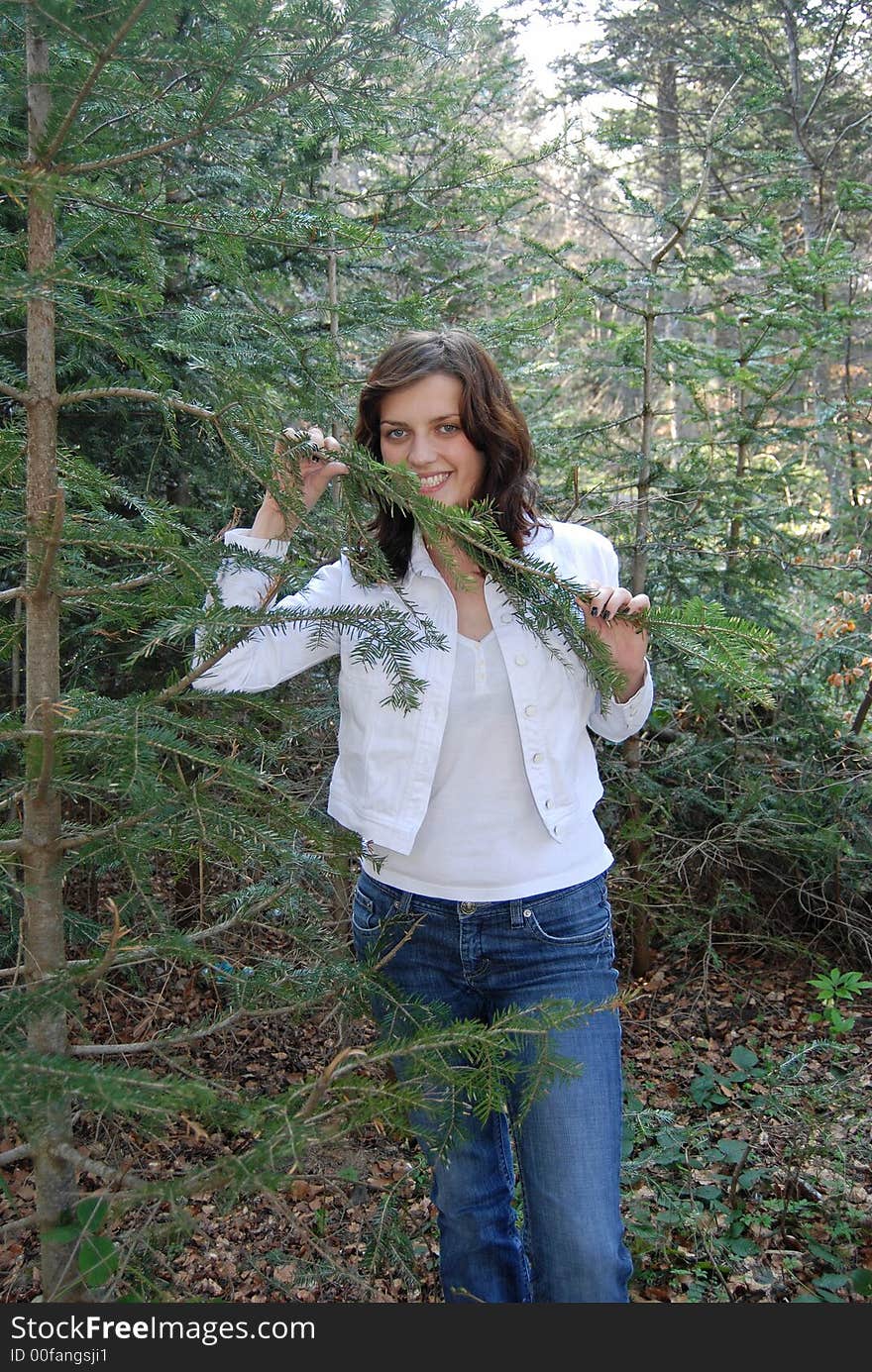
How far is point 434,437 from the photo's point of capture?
7.56 ft

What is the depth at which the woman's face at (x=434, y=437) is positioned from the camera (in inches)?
90.1

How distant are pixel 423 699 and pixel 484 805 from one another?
28 cm

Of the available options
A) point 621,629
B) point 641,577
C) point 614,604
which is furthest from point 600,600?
point 641,577

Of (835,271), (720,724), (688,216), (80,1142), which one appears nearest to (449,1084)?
(80,1142)

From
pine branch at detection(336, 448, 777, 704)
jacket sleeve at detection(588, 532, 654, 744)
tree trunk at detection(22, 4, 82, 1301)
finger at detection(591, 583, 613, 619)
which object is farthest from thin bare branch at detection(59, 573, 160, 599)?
jacket sleeve at detection(588, 532, 654, 744)

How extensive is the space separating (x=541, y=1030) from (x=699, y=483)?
3639 millimetres

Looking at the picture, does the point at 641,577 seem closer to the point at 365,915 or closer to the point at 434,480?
the point at 434,480

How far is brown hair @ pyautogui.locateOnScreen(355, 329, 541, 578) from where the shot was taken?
2.29 m

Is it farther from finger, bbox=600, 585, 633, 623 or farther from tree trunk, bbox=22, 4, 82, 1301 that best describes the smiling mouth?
tree trunk, bbox=22, 4, 82, 1301

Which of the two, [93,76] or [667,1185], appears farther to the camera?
[667,1185]

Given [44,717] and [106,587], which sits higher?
[106,587]

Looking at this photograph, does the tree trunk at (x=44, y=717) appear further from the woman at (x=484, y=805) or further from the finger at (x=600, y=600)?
the finger at (x=600, y=600)

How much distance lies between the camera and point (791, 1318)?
202cm

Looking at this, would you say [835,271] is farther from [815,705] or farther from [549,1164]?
[549,1164]
